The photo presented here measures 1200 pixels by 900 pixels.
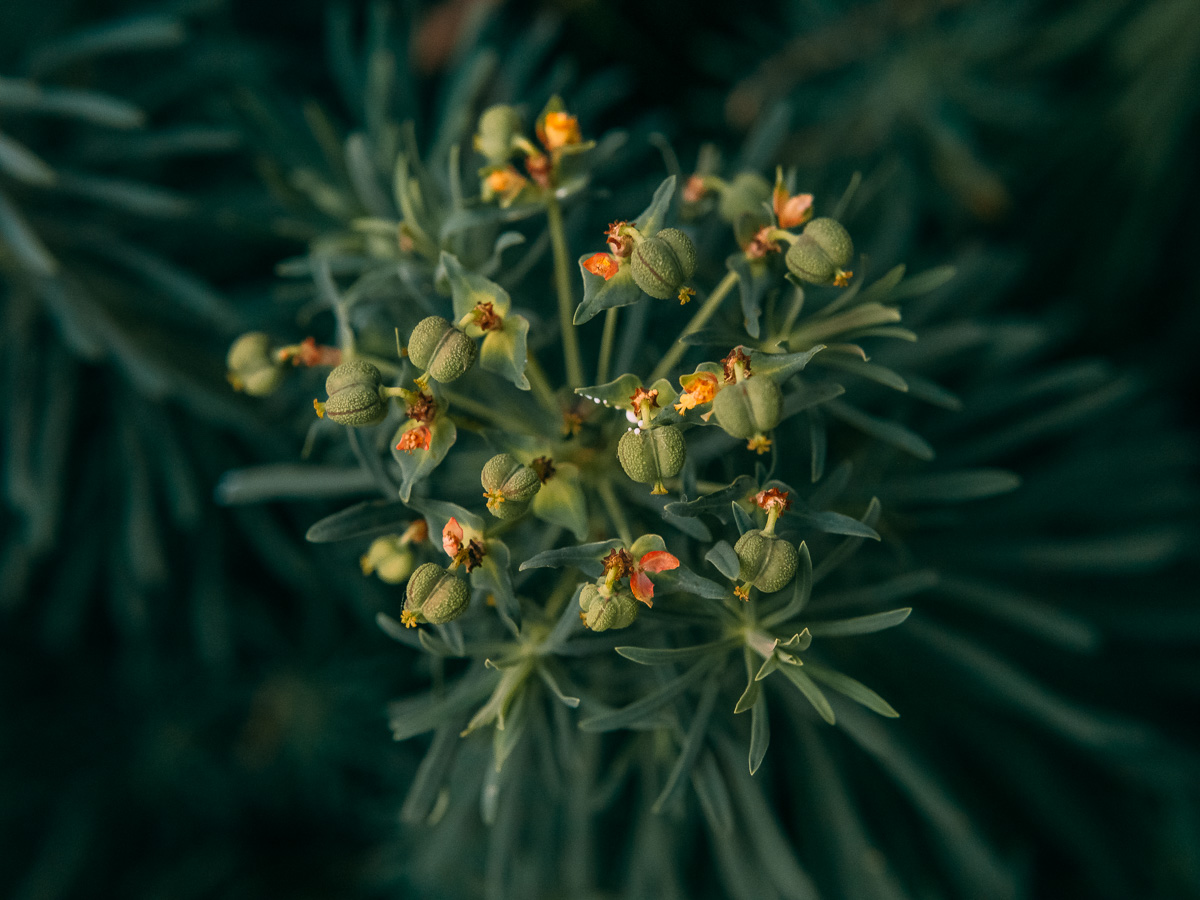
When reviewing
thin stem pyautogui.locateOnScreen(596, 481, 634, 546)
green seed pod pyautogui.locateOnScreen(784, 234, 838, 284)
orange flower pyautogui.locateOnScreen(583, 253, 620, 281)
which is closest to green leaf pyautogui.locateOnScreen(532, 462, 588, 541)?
thin stem pyautogui.locateOnScreen(596, 481, 634, 546)

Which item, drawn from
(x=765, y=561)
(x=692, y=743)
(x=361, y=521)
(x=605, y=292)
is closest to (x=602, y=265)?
(x=605, y=292)

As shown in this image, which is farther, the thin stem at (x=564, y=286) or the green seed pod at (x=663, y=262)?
the thin stem at (x=564, y=286)

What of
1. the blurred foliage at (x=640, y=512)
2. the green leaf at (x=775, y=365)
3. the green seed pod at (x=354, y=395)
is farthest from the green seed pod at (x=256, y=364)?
the green leaf at (x=775, y=365)

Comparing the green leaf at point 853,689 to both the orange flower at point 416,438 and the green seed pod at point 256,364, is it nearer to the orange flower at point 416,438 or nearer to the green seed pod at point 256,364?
the orange flower at point 416,438

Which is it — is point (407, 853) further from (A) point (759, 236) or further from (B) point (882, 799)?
(A) point (759, 236)

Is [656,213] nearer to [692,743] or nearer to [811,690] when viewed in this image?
[811,690]

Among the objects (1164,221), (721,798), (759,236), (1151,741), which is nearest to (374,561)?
(721,798)

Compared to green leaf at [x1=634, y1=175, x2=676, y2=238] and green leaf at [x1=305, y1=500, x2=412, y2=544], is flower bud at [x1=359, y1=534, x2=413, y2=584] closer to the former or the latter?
green leaf at [x1=305, y1=500, x2=412, y2=544]
